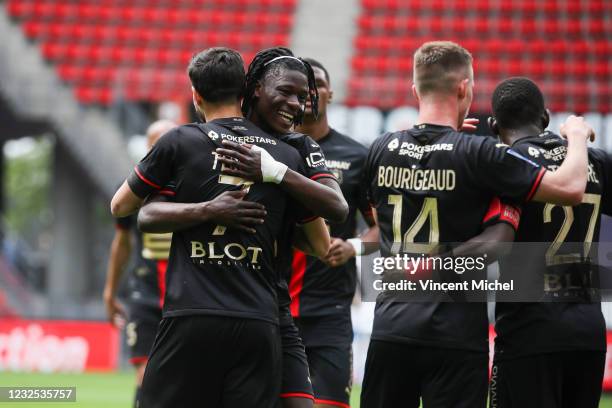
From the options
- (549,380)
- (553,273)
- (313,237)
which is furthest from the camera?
(553,273)

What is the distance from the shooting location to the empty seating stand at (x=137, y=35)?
17641 mm

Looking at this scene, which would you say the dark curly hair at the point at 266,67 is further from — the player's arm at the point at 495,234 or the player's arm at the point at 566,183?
the player's arm at the point at 566,183

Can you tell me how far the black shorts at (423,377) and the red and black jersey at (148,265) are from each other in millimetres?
3208

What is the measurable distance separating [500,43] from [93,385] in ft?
33.8

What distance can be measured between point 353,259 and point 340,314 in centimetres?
37

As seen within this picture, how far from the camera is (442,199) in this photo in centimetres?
446

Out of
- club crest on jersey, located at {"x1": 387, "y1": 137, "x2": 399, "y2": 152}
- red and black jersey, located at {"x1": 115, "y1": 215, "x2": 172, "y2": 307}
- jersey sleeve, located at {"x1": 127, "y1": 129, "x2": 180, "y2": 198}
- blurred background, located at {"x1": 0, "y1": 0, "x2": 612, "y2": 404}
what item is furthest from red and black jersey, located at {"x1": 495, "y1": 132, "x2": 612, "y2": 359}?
blurred background, located at {"x1": 0, "y1": 0, "x2": 612, "y2": 404}

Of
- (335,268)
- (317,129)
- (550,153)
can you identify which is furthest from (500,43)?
(550,153)

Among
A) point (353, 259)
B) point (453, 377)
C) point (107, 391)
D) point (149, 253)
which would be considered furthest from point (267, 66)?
point (107, 391)

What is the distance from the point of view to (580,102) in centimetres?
1750

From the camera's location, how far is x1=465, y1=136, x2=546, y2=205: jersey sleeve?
4367 millimetres

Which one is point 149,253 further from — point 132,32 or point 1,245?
point 1,245

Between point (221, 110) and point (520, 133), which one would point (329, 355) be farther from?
point (221, 110)

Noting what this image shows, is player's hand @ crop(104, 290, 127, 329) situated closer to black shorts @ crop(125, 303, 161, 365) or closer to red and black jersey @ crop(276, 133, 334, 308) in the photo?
black shorts @ crop(125, 303, 161, 365)
